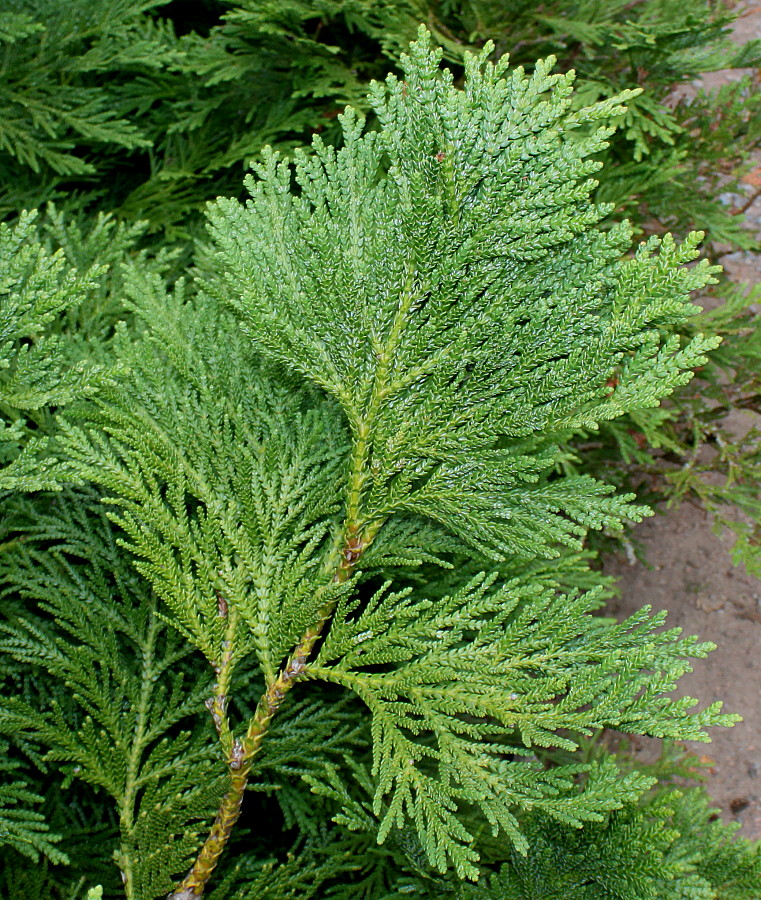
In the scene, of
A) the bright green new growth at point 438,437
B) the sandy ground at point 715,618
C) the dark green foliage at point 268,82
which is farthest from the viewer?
the sandy ground at point 715,618

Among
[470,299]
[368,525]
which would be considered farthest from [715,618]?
[470,299]

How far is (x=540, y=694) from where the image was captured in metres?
1.26

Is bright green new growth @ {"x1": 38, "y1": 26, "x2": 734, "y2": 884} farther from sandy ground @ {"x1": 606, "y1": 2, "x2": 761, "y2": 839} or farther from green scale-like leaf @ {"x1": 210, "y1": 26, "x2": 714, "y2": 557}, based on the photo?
sandy ground @ {"x1": 606, "y1": 2, "x2": 761, "y2": 839}

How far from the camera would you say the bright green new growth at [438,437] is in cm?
126

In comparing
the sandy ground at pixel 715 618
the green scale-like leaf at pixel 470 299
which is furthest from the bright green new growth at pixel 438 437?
the sandy ground at pixel 715 618

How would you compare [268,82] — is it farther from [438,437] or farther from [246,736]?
[246,736]

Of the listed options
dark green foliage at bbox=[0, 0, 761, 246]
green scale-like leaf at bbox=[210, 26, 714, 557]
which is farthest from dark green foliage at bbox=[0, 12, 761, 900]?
dark green foliage at bbox=[0, 0, 761, 246]

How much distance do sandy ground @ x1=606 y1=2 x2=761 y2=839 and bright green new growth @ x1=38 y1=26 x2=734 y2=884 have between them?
265 cm

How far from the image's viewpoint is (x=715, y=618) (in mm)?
4008

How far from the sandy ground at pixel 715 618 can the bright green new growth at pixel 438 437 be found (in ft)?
8.70

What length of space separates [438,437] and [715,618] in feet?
10.7

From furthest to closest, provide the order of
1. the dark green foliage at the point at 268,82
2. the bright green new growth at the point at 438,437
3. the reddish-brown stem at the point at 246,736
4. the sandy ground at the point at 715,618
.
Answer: the sandy ground at the point at 715,618 → the dark green foliage at the point at 268,82 → the reddish-brown stem at the point at 246,736 → the bright green new growth at the point at 438,437

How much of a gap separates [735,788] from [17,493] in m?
3.47

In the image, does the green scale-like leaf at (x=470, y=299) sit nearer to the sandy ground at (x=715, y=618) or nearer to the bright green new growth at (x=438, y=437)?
the bright green new growth at (x=438, y=437)
